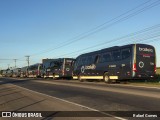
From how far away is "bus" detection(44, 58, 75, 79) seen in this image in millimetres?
51656

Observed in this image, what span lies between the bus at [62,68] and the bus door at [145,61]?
22.8 m

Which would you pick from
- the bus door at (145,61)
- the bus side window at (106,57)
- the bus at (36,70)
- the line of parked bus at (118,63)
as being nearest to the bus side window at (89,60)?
the line of parked bus at (118,63)

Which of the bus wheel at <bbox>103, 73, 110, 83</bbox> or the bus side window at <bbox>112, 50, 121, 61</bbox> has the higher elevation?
the bus side window at <bbox>112, 50, 121, 61</bbox>

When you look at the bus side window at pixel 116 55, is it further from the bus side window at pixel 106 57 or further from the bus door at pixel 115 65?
the bus side window at pixel 106 57

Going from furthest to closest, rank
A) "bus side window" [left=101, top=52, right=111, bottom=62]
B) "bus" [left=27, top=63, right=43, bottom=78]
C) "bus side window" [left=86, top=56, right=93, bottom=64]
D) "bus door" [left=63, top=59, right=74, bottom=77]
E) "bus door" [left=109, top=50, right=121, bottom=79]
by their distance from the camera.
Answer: "bus" [left=27, top=63, right=43, bottom=78] < "bus door" [left=63, top=59, right=74, bottom=77] < "bus side window" [left=86, top=56, right=93, bottom=64] < "bus side window" [left=101, top=52, right=111, bottom=62] < "bus door" [left=109, top=50, right=121, bottom=79]

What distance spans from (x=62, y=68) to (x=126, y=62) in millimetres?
23105

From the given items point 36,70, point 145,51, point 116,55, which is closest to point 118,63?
point 116,55

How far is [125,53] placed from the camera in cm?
3005

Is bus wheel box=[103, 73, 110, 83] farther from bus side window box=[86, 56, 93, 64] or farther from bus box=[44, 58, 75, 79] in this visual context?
bus box=[44, 58, 75, 79]

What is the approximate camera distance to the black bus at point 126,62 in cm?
2930

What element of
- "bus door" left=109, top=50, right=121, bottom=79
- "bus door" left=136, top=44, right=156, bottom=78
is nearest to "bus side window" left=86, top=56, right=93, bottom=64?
"bus door" left=109, top=50, right=121, bottom=79

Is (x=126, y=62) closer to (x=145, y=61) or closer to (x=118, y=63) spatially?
(x=118, y=63)

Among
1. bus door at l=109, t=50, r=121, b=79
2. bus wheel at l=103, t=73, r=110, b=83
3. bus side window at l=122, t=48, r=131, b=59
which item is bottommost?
bus wheel at l=103, t=73, r=110, b=83

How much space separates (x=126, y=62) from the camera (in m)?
29.9
